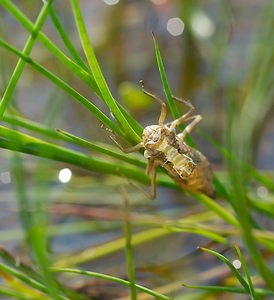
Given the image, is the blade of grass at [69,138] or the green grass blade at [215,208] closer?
the blade of grass at [69,138]

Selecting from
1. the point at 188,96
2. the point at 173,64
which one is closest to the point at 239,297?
the point at 188,96

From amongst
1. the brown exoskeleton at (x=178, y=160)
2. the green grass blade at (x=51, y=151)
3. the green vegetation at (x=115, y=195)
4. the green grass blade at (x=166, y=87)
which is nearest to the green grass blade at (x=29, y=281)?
the green vegetation at (x=115, y=195)

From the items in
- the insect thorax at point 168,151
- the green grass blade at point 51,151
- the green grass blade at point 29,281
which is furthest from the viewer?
the insect thorax at point 168,151

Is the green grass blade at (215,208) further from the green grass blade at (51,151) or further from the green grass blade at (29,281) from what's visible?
the green grass blade at (29,281)

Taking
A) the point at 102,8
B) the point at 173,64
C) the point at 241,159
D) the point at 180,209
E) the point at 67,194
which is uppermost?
the point at 102,8

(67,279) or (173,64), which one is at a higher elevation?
(173,64)

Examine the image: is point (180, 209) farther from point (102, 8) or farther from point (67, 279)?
point (102, 8)

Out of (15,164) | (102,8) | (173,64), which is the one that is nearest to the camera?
(15,164)
